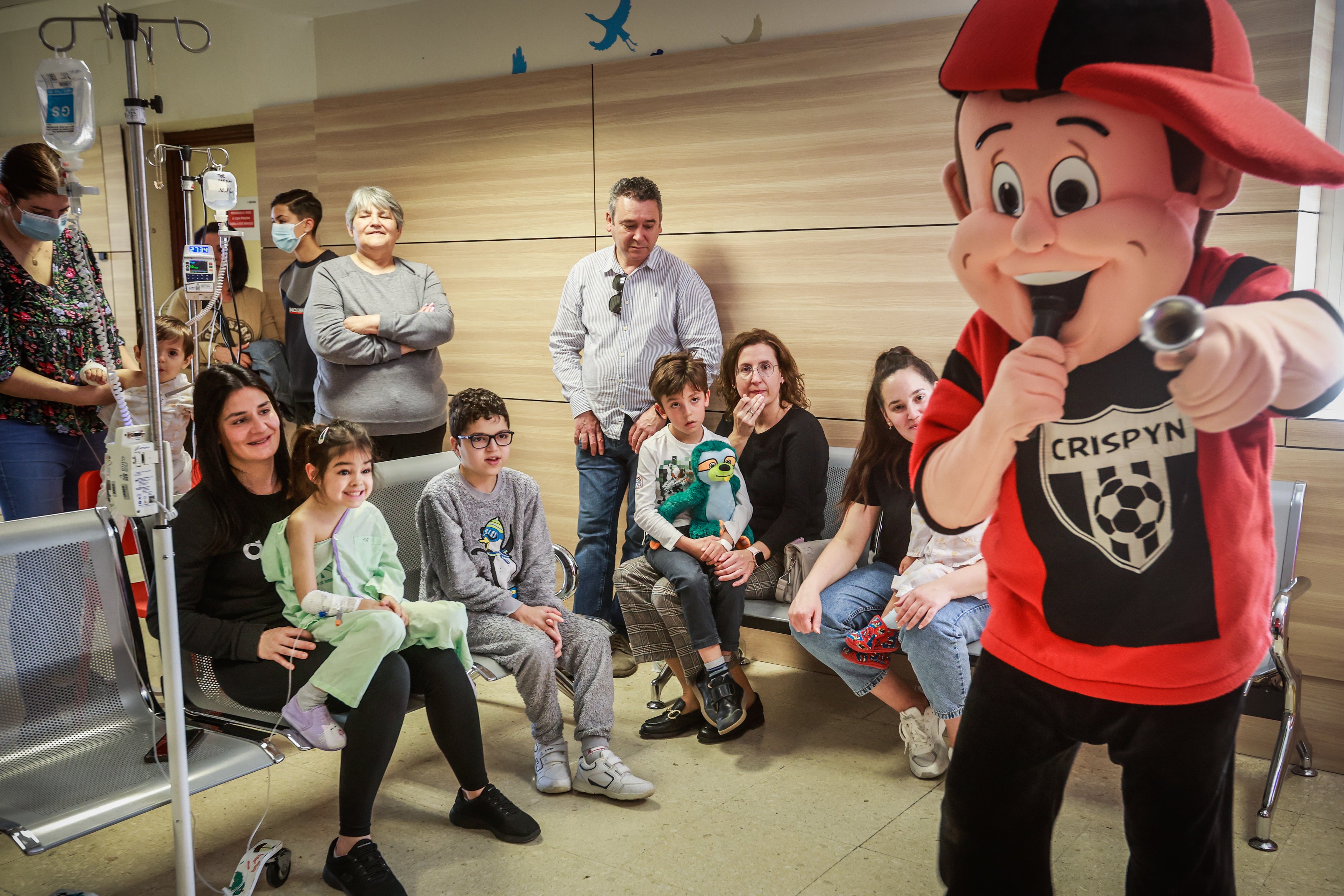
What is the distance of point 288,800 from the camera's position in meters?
2.65

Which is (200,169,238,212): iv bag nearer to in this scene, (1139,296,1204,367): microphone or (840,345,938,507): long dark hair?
(840,345,938,507): long dark hair

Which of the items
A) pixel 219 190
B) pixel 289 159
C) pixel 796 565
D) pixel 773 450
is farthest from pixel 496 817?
pixel 289 159

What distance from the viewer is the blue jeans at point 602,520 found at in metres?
3.70

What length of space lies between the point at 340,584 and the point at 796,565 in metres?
1.34

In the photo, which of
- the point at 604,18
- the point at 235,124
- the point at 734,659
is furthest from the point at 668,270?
the point at 235,124

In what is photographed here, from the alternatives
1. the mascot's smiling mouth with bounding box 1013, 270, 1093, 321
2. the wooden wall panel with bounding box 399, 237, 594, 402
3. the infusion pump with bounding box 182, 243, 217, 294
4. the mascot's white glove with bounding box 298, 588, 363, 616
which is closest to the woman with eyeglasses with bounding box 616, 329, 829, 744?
the mascot's white glove with bounding box 298, 588, 363, 616

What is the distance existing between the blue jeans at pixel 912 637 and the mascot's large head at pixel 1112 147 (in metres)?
1.43

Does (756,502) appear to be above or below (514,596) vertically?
above

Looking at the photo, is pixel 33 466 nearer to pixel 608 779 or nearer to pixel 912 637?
pixel 608 779

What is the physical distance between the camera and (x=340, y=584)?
238cm

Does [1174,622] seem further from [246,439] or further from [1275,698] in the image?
[246,439]

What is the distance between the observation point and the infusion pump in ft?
9.80

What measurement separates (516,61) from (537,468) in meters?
1.64

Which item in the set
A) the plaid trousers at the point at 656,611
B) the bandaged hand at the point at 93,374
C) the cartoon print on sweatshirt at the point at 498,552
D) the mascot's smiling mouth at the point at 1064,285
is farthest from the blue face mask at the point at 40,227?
the mascot's smiling mouth at the point at 1064,285
